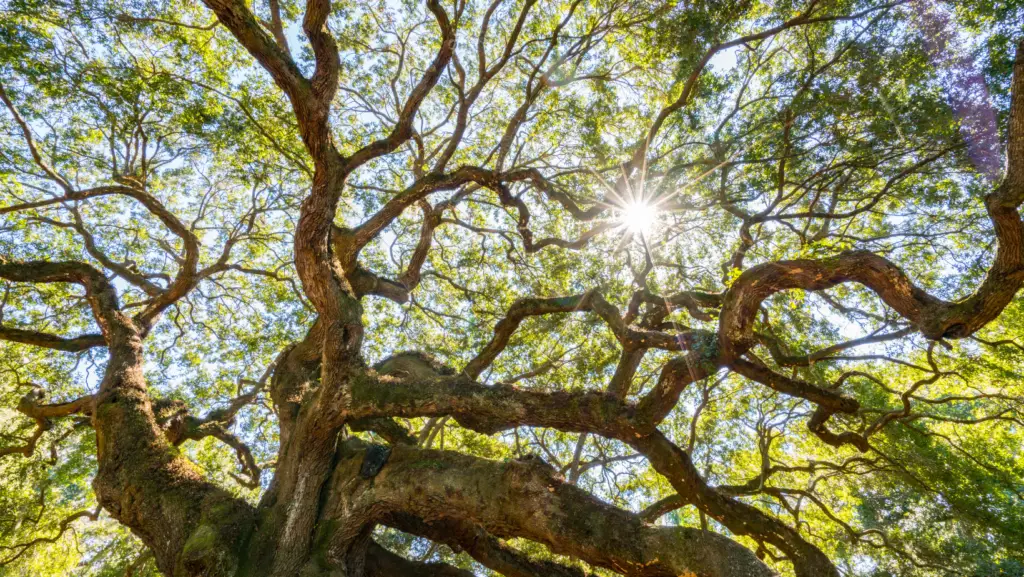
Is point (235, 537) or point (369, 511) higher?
point (369, 511)

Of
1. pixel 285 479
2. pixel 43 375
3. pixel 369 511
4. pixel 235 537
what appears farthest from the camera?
pixel 43 375

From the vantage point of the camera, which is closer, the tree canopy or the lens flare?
the tree canopy

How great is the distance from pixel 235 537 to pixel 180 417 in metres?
2.54

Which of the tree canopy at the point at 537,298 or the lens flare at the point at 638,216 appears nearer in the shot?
the tree canopy at the point at 537,298

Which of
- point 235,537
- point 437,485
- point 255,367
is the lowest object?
point 235,537

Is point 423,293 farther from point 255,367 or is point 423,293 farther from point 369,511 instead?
point 369,511

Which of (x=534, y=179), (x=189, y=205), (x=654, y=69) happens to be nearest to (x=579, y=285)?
(x=534, y=179)

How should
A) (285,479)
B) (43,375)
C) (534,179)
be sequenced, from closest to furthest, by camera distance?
(285,479) < (534,179) < (43,375)

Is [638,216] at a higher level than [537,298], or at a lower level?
higher

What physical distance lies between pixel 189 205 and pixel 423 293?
500cm

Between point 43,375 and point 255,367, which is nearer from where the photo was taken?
point 43,375

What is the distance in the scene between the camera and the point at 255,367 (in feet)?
30.5

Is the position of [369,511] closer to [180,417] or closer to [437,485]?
[437,485]

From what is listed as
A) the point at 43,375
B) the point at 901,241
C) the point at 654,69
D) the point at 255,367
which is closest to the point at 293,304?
the point at 255,367
